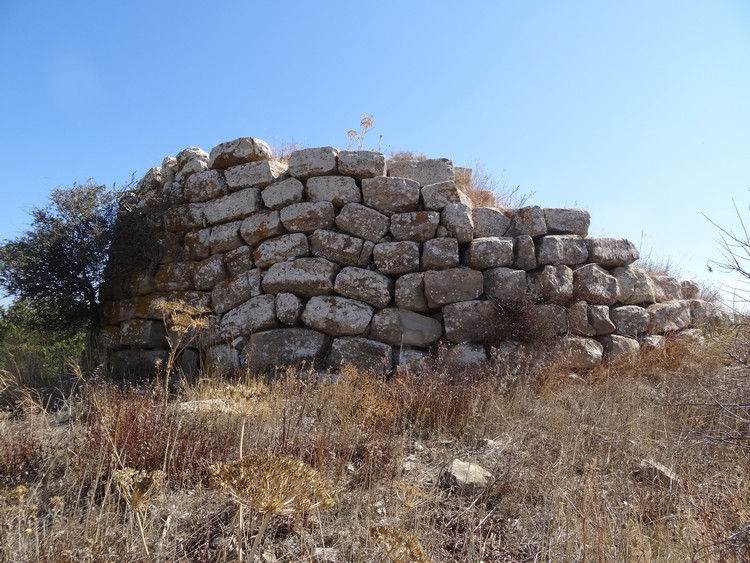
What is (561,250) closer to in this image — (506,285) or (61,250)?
(506,285)

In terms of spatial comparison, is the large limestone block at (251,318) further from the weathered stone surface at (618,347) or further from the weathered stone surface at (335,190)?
the weathered stone surface at (618,347)

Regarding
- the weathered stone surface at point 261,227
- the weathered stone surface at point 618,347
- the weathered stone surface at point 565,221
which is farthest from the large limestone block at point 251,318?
the weathered stone surface at point 618,347

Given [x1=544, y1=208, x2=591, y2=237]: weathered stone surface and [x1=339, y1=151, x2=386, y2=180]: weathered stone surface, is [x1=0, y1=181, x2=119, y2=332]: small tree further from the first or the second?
[x1=544, y1=208, x2=591, y2=237]: weathered stone surface

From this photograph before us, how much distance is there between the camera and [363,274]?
6.14 m

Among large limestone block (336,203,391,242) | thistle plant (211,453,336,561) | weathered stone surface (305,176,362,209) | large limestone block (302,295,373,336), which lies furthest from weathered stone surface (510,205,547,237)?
thistle plant (211,453,336,561)

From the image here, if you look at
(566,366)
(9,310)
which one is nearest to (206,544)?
(566,366)

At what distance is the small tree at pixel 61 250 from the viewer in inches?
267

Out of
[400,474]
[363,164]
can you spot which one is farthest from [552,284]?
[400,474]

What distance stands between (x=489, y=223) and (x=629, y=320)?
2091 millimetres

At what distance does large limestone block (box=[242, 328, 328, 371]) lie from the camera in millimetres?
5941

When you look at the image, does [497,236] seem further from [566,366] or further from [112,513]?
[112,513]

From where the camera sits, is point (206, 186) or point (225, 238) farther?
point (206, 186)

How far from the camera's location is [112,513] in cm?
271

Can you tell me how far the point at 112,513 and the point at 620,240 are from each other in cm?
630
